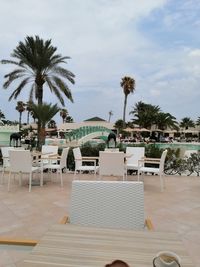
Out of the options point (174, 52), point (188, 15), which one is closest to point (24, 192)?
point (188, 15)

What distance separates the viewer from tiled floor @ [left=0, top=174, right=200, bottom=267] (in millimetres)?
3646

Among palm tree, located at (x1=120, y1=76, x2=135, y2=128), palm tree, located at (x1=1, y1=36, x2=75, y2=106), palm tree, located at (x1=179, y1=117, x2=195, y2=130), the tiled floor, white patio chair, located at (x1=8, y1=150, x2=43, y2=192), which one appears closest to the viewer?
the tiled floor

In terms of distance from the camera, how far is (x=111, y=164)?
20.8ft

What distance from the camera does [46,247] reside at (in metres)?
1.52

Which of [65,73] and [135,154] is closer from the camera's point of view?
[135,154]

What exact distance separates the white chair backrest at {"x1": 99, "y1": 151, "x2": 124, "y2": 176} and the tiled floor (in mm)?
722

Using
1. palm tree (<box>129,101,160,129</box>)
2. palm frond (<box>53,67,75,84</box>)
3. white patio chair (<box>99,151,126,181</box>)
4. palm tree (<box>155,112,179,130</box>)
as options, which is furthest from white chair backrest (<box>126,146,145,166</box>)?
palm tree (<box>129,101,160,129</box>)

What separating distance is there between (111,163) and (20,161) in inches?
68.2

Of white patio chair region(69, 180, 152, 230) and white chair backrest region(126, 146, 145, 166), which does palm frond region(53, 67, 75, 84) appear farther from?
white patio chair region(69, 180, 152, 230)

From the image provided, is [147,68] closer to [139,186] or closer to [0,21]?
[0,21]

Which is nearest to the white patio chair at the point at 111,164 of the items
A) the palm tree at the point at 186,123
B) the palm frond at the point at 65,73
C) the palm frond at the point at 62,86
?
the palm frond at the point at 62,86

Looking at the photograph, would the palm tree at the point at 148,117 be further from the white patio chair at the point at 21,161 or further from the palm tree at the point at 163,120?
the white patio chair at the point at 21,161

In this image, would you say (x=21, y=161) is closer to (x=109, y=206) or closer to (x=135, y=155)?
(x=135, y=155)

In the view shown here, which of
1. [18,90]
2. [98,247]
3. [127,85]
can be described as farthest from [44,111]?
[127,85]
